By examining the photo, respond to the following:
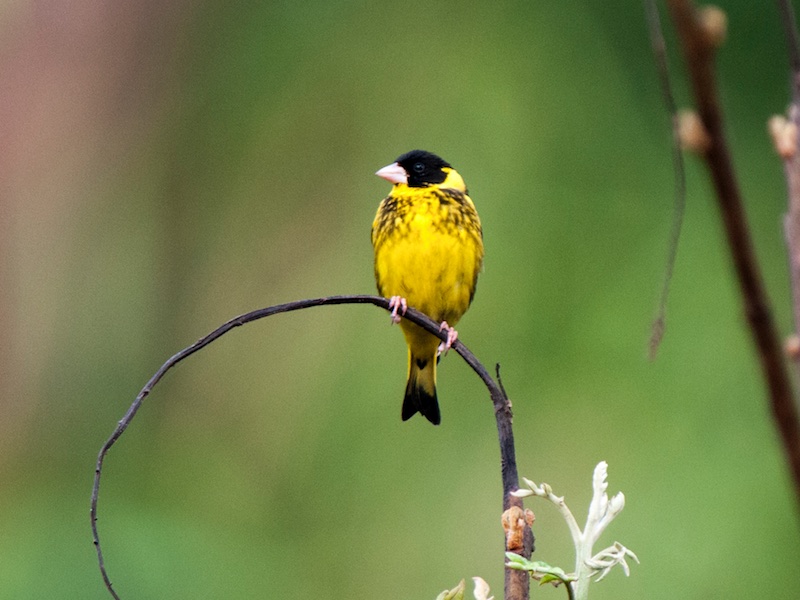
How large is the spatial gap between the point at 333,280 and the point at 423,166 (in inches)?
88.8

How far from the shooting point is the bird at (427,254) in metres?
3.25

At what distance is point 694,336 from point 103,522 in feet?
9.37

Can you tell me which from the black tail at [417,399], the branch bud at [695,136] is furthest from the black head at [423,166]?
the branch bud at [695,136]

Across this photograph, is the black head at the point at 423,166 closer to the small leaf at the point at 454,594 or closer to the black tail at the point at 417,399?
the black tail at the point at 417,399

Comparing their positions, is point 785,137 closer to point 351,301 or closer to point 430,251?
point 351,301

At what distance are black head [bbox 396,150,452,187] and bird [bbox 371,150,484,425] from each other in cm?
6

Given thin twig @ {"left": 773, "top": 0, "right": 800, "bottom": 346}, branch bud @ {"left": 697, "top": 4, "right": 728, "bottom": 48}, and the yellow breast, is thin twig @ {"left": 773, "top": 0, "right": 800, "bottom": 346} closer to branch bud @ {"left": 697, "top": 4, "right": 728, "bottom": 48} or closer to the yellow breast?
branch bud @ {"left": 697, "top": 4, "right": 728, "bottom": 48}

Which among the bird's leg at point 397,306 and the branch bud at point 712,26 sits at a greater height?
the branch bud at point 712,26

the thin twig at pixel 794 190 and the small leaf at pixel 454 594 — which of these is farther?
the small leaf at pixel 454 594

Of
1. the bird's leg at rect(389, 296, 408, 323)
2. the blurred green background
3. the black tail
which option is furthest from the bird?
the blurred green background

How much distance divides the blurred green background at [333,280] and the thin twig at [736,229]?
14.1 feet

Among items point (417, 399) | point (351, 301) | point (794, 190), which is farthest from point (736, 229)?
point (417, 399)

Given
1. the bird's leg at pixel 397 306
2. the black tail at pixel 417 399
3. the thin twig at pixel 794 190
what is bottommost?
the black tail at pixel 417 399

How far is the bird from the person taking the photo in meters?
3.25
